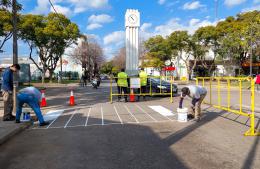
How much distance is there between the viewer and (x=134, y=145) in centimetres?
693

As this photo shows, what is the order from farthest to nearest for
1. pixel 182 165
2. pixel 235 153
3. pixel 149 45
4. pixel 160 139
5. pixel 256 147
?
pixel 149 45 → pixel 160 139 → pixel 256 147 → pixel 235 153 → pixel 182 165

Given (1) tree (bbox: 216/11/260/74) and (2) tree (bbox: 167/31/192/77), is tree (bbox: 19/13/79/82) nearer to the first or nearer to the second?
(2) tree (bbox: 167/31/192/77)

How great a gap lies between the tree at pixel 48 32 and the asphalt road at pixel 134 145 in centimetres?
3179

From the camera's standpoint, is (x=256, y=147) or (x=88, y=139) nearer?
(x=256, y=147)

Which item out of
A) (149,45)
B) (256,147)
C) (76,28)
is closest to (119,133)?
(256,147)

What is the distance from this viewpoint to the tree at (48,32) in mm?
39562

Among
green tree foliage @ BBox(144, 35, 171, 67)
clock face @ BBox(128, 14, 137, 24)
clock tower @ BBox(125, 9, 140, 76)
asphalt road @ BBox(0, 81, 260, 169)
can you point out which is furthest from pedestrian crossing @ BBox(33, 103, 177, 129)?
green tree foliage @ BBox(144, 35, 171, 67)

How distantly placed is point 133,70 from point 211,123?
14704 millimetres

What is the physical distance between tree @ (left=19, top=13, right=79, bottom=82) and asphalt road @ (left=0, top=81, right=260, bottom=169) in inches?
1252

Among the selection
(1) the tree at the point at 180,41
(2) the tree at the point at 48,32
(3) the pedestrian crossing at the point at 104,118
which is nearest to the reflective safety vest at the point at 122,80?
(3) the pedestrian crossing at the point at 104,118

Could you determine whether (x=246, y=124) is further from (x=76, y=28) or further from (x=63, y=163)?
(x=76, y=28)

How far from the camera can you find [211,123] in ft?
32.3

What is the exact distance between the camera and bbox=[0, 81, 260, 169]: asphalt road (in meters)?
5.62

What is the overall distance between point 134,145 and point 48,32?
35.2 m
